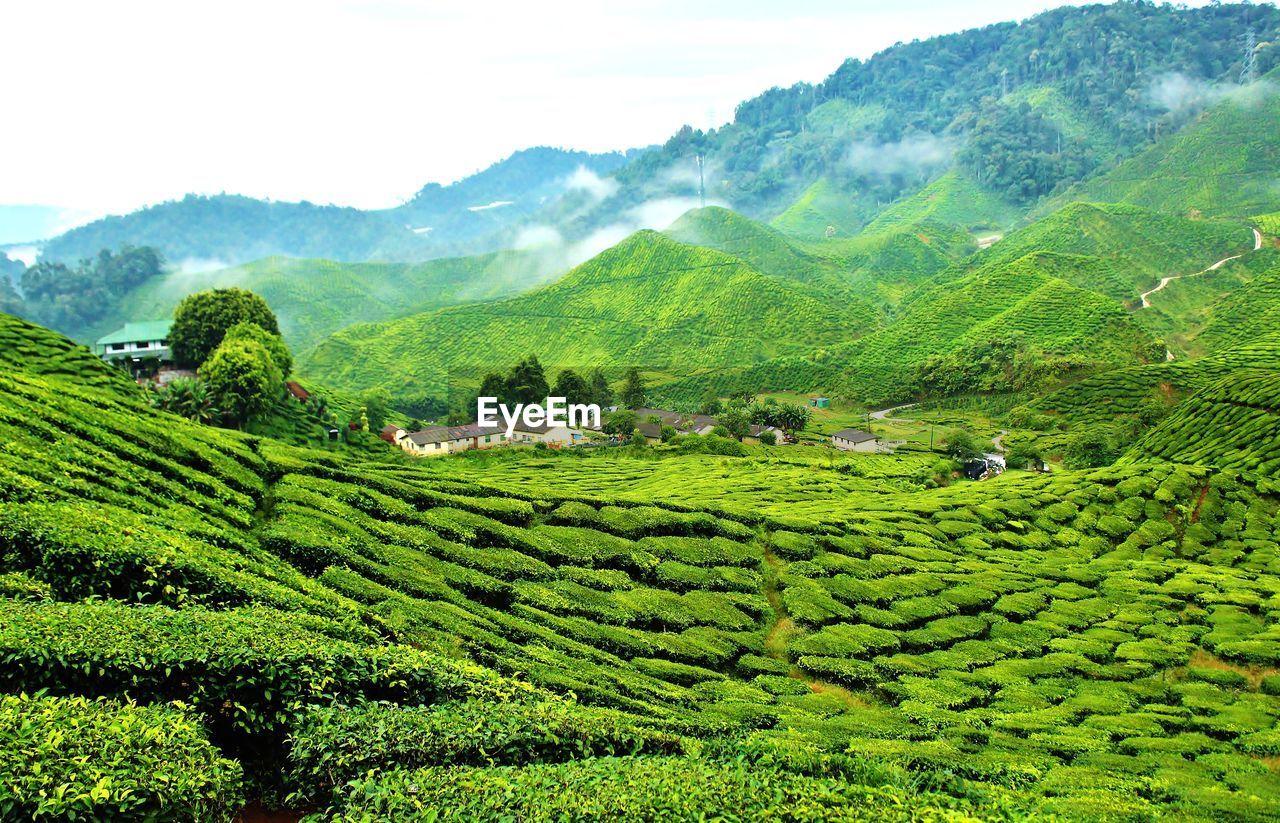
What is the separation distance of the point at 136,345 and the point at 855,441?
66.1 m

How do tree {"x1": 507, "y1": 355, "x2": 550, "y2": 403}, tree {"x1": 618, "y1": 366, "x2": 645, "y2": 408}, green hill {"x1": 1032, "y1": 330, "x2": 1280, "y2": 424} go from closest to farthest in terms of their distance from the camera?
1. green hill {"x1": 1032, "y1": 330, "x2": 1280, "y2": 424}
2. tree {"x1": 507, "y1": 355, "x2": 550, "y2": 403}
3. tree {"x1": 618, "y1": 366, "x2": 645, "y2": 408}

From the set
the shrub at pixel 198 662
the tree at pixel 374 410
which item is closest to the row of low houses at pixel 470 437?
the tree at pixel 374 410

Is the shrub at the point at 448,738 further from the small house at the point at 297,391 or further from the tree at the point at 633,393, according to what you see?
the tree at the point at 633,393

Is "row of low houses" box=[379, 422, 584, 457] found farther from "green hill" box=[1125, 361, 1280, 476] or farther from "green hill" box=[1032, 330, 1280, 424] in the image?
"green hill" box=[1032, 330, 1280, 424]

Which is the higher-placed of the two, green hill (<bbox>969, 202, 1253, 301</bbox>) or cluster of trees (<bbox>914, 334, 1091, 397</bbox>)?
green hill (<bbox>969, 202, 1253, 301</bbox>)

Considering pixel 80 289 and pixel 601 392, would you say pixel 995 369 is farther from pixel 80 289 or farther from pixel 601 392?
pixel 80 289

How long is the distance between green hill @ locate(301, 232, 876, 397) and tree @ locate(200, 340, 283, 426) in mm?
62764

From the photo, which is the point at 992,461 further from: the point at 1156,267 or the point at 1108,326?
the point at 1156,267

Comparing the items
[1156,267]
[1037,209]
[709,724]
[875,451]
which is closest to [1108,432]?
[875,451]

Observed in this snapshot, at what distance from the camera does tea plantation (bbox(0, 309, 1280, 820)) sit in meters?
11.8

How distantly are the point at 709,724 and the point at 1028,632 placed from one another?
1586 centimetres

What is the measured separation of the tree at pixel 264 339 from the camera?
58.6 metres

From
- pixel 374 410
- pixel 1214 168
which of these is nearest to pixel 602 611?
pixel 374 410

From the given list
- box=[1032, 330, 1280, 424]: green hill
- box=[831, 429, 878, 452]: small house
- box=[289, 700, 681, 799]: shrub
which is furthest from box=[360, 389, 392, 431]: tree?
box=[1032, 330, 1280, 424]: green hill
